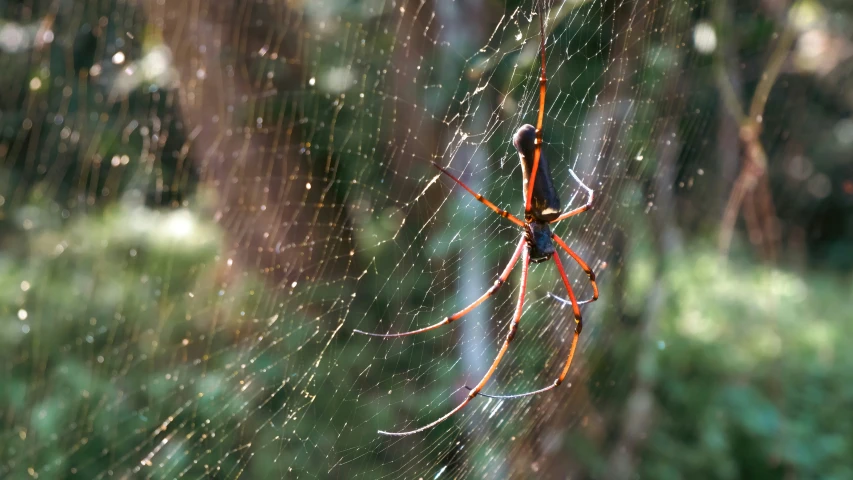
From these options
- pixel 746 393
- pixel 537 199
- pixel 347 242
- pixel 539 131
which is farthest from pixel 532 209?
pixel 746 393

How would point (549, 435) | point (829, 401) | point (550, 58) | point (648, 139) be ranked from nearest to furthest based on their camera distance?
point (550, 58) < point (648, 139) < point (549, 435) < point (829, 401)

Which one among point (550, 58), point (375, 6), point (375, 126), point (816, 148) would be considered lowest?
point (550, 58)

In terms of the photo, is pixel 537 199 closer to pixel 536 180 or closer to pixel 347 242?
pixel 536 180

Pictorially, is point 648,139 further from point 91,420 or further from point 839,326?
point 839,326

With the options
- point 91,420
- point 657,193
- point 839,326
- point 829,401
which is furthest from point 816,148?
point 91,420

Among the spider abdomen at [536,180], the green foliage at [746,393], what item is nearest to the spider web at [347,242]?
the spider abdomen at [536,180]

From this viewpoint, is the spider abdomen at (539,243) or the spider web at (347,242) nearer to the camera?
the spider abdomen at (539,243)

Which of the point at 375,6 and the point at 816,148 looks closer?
the point at 375,6

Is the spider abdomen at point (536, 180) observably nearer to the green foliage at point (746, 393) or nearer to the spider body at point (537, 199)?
the spider body at point (537, 199)
